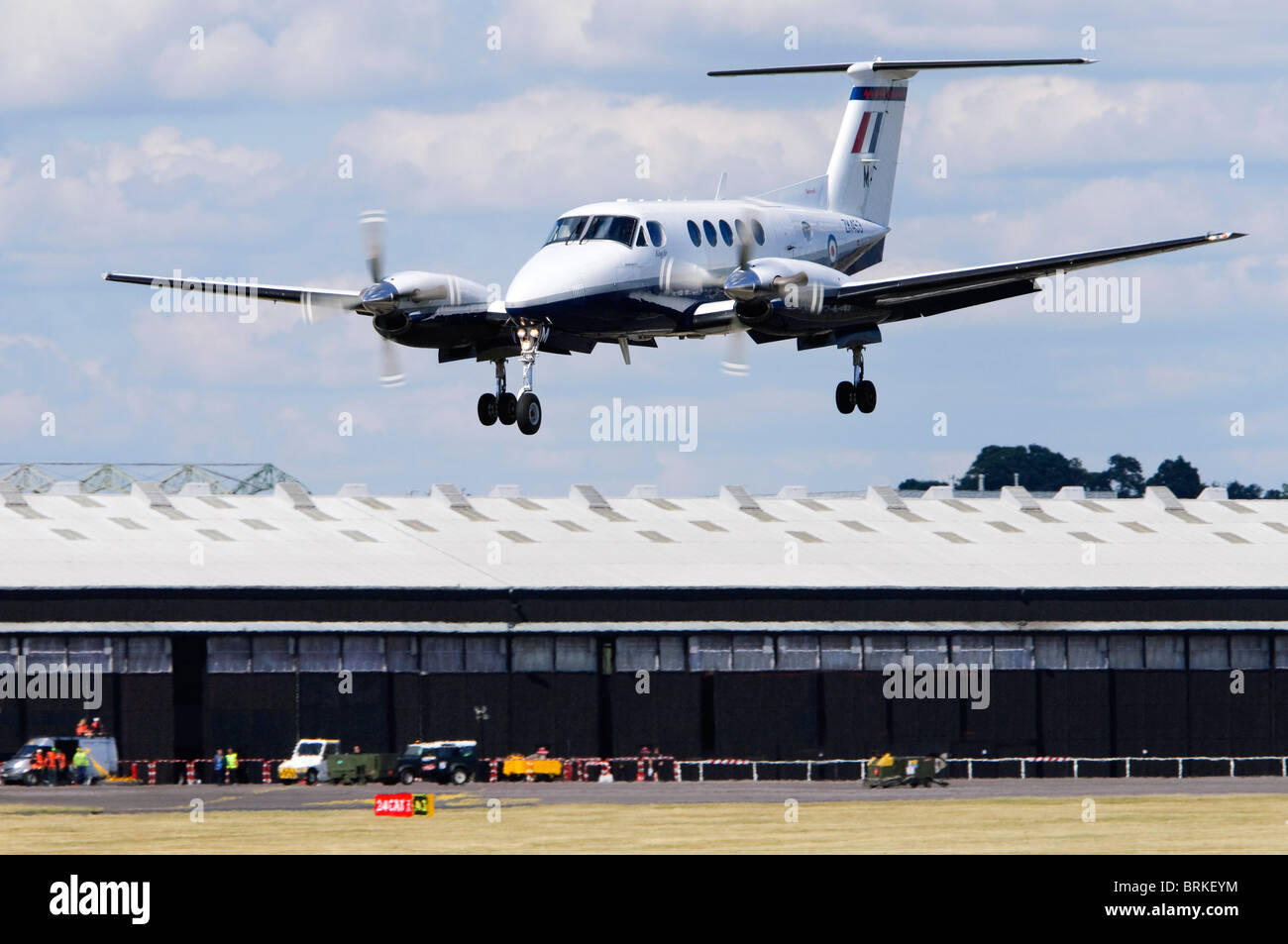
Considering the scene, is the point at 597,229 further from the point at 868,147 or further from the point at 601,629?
the point at 601,629

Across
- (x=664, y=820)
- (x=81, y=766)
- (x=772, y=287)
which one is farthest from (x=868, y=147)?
(x=81, y=766)

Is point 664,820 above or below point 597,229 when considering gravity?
below

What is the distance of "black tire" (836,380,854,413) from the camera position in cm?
5478

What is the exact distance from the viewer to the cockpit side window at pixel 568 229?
4897 centimetres

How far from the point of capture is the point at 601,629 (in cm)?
9238

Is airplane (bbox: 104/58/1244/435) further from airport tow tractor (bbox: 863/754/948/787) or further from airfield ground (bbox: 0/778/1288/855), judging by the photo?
airport tow tractor (bbox: 863/754/948/787)

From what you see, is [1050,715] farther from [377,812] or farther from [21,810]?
[21,810]

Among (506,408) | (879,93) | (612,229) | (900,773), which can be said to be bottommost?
(900,773)

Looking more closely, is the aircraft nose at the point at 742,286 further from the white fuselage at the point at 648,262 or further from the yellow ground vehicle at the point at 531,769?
the yellow ground vehicle at the point at 531,769

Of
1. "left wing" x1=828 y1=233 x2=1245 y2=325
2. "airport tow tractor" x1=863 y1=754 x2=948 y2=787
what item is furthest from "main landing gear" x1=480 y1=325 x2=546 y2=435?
"airport tow tractor" x1=863 y1=754 x2=948 y2=787

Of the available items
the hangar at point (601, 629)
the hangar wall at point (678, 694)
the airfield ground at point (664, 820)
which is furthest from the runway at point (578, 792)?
the hangar at point (601, 629)

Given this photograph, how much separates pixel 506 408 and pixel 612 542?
50714 millimetres

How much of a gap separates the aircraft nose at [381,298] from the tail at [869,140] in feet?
52.8

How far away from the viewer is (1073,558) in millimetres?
100875
